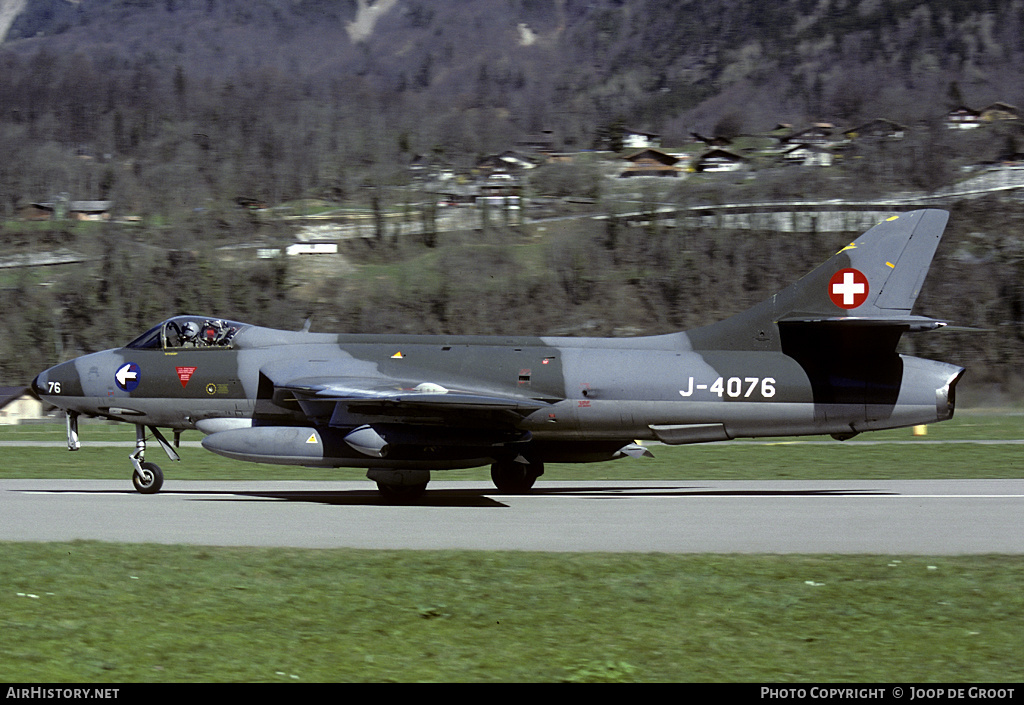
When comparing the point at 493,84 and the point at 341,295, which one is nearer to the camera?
the point at 341,295

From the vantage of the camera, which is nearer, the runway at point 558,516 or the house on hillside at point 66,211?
the runway at point 558,516

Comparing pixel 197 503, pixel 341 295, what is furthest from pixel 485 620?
pixel 341 295

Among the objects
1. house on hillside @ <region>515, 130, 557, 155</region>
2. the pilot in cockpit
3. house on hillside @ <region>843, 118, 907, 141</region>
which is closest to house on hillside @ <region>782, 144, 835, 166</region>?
house on hillside @ <region>843, 118, 907, 141</region>

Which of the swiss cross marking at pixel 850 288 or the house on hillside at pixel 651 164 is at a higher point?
the swiss cross marking at pixel 850 288

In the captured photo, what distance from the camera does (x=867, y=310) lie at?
18.5 metres

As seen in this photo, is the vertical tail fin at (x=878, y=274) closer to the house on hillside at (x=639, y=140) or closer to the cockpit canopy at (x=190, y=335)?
the cockpit canopy at (x=190, y=335)

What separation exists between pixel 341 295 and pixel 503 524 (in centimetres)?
7221

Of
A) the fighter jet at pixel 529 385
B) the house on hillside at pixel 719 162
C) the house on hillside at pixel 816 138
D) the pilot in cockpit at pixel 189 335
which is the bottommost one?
the house on hillside at pixel 719 162

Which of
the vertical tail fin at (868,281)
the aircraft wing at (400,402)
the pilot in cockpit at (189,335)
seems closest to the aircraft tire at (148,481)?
the pilot in cockpit at (189,335)

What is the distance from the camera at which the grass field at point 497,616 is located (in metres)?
7.44

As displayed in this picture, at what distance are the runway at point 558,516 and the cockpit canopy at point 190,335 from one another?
2685 millimetres

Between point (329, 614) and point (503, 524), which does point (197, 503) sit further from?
point (329, 614)

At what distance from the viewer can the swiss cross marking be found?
18.6 metres

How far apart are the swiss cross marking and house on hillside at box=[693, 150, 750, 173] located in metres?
112
